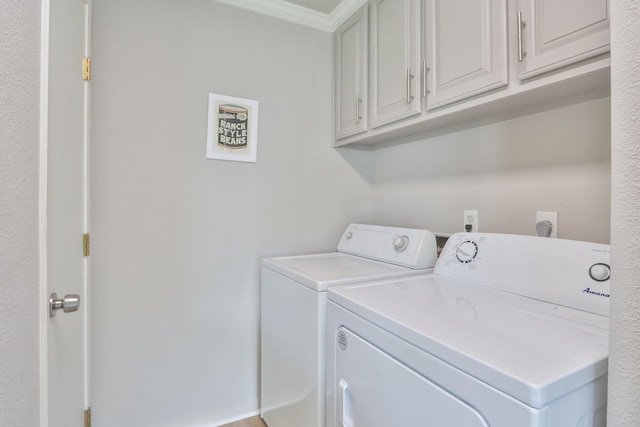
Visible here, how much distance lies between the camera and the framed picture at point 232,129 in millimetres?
1745

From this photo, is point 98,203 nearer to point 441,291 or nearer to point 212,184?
point 212,184

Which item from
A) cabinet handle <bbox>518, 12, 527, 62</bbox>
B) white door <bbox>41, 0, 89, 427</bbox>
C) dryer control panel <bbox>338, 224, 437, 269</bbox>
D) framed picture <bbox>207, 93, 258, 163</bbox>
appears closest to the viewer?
white door <bbox>41, 0, 89, 427</bbox>

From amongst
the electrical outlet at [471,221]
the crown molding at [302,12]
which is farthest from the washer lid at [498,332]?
the crown molding at [302,12]

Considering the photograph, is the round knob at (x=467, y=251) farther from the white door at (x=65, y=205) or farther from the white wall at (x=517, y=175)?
the white door at (x=65, y=205)

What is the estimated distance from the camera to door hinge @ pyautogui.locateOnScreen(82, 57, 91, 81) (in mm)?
1336

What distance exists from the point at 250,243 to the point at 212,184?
0.41 m

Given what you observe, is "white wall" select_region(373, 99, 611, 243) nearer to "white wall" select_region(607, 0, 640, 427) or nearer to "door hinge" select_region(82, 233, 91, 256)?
"white wall" select_region(607, 0, 640, 427)

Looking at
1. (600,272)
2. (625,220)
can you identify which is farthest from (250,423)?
(625,220)

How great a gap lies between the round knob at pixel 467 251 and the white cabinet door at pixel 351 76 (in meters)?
0.86

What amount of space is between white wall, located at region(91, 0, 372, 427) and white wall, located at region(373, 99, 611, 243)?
26.7 inches

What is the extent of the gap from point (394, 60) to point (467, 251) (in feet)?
3.28

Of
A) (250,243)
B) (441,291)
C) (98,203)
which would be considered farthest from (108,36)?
(441,291)

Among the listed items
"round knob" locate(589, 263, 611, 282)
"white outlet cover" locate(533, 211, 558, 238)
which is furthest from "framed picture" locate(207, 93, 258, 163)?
"round knob" locate(589, 263, 611, 282)

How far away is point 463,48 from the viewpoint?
3.91 ft
